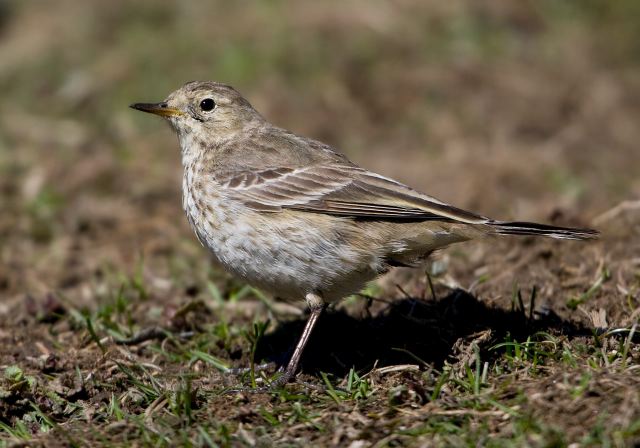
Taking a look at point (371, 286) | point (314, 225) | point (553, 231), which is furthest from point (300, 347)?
point (553, 231)

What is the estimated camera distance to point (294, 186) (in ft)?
20.3

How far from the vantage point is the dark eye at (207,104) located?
6949mm

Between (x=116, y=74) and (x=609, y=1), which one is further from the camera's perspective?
(x=609, y=1)

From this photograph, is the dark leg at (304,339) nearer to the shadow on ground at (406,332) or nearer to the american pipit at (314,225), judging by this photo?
the american pipit at (314,225)

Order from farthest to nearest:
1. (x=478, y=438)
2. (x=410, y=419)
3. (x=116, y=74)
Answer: (x=116, y=74)
(x=410, y=419)
(x=478, y=438)

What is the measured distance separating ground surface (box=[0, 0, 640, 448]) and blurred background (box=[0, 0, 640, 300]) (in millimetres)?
37

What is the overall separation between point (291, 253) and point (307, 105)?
246 inches

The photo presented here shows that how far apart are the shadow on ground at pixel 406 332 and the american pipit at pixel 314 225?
425 mm

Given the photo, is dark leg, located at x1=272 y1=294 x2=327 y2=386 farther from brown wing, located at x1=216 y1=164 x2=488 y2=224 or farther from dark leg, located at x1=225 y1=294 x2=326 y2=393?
brown wing, located at x1=216 y1=164 x2=488 y2=224

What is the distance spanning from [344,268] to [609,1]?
1052 cm

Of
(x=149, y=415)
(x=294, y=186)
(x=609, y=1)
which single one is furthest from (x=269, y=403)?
(x=609, y=1)

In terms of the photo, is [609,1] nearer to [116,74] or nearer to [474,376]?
[116,74]

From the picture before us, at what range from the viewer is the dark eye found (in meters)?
6.95

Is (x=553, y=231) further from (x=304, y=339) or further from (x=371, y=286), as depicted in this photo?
(x=371, y=286)
